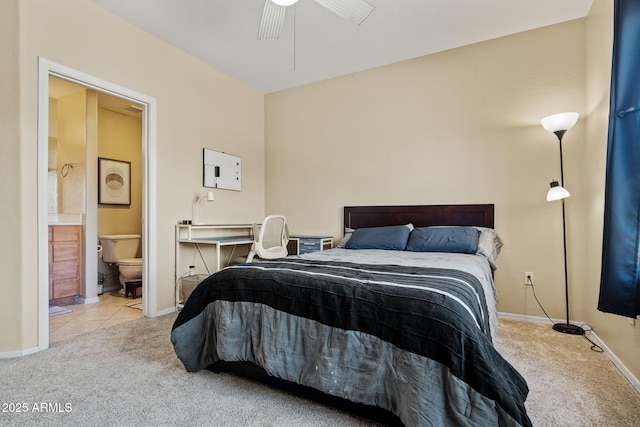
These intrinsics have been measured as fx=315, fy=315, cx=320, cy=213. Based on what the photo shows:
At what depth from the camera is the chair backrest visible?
3.20m

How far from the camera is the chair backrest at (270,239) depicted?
3203 mm

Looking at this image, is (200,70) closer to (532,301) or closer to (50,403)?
(50,403)

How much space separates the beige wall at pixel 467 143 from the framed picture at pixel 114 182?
243 centimetres

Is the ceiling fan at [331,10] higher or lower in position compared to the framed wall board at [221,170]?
higher

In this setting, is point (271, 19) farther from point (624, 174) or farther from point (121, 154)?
point (121, 154)

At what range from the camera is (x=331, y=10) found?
2111mm

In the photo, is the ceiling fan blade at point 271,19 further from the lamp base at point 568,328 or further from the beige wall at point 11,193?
the lamp base at point 568,328

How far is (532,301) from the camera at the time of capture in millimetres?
2979

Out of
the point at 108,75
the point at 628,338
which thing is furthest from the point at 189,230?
the point at 628,338

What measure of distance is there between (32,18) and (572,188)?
454 cm

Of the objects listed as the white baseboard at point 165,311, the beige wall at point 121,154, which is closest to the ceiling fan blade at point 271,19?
the white baseboard at point 165,311

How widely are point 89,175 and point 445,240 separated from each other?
4113 millimetres

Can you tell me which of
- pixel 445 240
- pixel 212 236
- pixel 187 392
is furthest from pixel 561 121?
pixel 212 236

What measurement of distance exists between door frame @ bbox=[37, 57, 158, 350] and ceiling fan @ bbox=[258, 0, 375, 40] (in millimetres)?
1515
